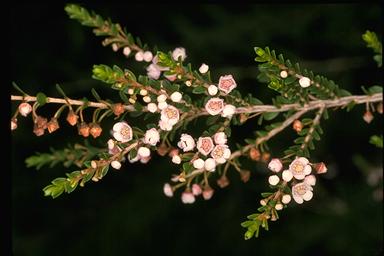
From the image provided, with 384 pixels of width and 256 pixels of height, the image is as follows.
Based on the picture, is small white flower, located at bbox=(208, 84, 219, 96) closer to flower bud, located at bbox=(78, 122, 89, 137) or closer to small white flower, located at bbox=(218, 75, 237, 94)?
small white flower, located at bbox=(218, 75, 237, 94)

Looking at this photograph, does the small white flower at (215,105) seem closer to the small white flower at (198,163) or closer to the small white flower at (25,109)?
the small white flower at (198,163)

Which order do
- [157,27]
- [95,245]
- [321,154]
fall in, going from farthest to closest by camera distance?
[157,27]
[321,154]
[95,245]

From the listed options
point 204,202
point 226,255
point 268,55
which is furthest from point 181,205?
point 268,55

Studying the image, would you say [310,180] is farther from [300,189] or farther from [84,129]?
[84,129]

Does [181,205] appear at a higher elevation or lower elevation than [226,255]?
higher

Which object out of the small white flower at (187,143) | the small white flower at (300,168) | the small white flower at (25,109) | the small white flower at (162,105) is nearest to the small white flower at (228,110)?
the small white flower at (187,143)

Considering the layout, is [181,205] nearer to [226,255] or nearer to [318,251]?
[226,255]
